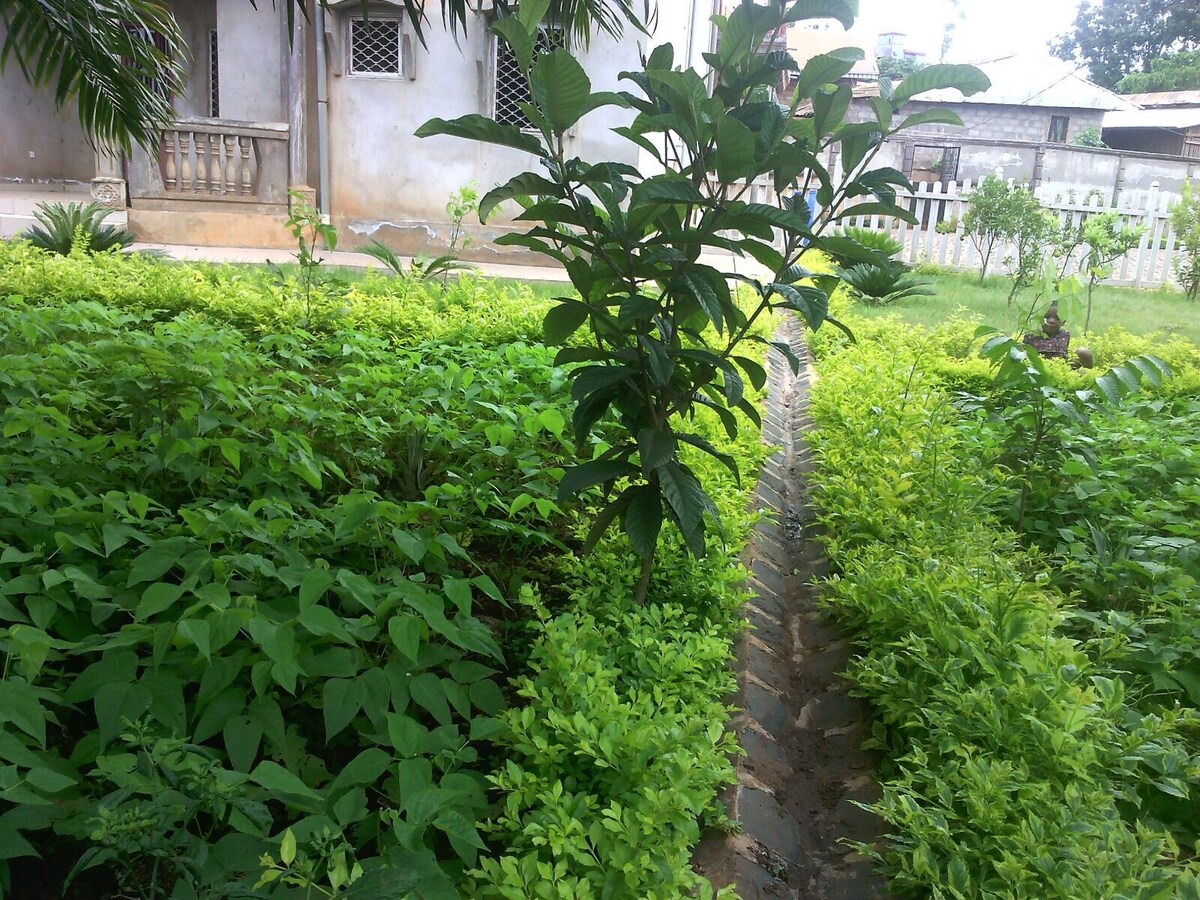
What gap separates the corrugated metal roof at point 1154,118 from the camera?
2049 centimetres

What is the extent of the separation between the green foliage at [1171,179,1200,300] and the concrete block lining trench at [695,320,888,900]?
6.98 meters

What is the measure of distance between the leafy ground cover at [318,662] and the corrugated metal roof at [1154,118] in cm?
2307

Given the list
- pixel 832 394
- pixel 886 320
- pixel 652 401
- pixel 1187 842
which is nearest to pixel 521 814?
pixel 652 401

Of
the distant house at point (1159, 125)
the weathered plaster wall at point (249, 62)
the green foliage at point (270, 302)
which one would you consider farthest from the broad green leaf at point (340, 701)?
the distant house at point (1159, 125)

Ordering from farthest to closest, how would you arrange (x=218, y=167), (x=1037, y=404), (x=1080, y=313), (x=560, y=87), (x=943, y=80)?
(x=218, y=167) → (x=1080, y=313) → (x=1037, y=404) → (x=943, y=80) → (x=560, y=87)

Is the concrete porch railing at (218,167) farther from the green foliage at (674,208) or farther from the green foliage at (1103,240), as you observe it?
the green foliage at (674,208)

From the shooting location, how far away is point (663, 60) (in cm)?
216

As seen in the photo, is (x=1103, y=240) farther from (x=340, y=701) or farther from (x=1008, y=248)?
(x=340, y=701)

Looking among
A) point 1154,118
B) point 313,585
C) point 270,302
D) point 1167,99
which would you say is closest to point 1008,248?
point 270,302

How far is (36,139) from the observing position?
512 inches

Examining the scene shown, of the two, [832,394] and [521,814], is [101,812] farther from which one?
[832,394]

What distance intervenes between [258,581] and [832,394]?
136 inches

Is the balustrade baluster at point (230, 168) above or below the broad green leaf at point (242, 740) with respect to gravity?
above

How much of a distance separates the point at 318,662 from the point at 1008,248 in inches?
427
